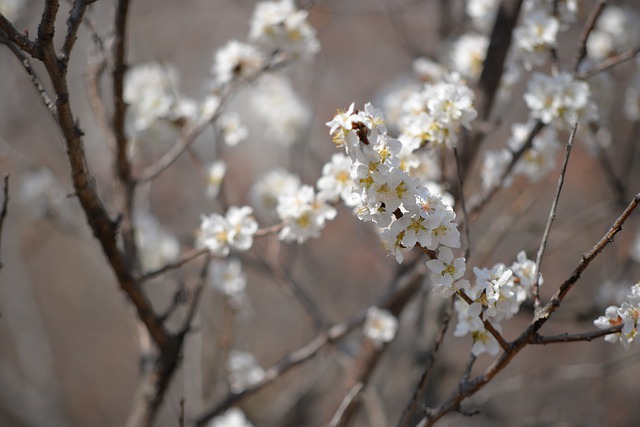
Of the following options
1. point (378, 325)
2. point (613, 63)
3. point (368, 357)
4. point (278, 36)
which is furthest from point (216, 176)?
point (613, 63)

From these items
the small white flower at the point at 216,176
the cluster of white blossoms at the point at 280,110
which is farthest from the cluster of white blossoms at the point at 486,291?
the cluster of white blossoms at the point at 280,110

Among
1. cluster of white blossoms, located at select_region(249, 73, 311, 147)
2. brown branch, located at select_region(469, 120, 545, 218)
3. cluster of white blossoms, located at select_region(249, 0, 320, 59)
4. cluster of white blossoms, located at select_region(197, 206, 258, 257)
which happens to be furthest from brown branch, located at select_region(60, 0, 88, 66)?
cluster of white blossoms, located at select_region(249, 73, 311, 147)

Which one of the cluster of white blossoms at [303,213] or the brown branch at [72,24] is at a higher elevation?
the brown branch at [72,24]

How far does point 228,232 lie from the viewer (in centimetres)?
163

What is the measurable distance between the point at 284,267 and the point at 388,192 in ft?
5.42

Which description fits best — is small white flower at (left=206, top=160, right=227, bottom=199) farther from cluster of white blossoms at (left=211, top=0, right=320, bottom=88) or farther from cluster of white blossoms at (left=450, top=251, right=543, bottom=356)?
cluster of white blossoms at (left=450, top=251, right=543, bottom=356)

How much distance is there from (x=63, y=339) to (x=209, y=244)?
5485 mm

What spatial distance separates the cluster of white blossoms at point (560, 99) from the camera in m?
1.79

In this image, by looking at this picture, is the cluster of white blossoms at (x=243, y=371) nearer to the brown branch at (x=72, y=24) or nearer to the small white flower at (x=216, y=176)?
the small white flower at (x=216, y=176)

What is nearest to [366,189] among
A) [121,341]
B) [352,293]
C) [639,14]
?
[639,14]

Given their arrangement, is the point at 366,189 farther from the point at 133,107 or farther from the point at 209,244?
the point at 133,107

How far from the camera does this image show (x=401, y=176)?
1100mm

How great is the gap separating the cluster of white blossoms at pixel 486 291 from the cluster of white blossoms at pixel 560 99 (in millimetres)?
640

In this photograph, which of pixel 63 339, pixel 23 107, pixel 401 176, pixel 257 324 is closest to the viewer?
pixel 401 176
